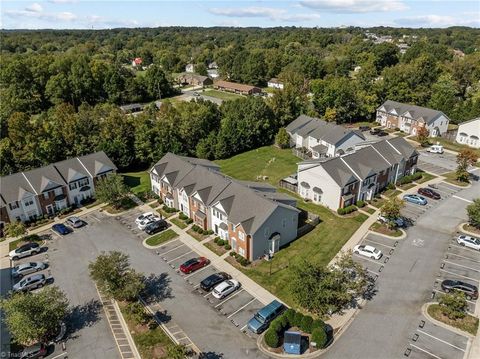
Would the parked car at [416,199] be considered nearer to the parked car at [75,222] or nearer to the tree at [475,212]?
the tree at [475,212]

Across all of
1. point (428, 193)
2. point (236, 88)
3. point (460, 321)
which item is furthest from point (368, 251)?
point (236, 88)

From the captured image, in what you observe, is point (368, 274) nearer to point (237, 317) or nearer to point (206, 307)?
point (237, 317)

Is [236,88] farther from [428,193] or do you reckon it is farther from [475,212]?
[475,212]

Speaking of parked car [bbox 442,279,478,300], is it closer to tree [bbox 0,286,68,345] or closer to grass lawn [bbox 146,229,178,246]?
grass lawn [bbox 146,229,178,246]

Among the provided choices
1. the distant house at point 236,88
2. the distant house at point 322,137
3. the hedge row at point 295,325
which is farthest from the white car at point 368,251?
the distant house at point 236,88

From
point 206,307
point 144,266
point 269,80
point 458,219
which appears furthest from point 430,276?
point 269,80

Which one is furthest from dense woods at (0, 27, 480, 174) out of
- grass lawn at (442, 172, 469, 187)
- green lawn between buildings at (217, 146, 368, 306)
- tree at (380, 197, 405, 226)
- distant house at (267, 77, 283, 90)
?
tree at (380, 197, 405, 226)
